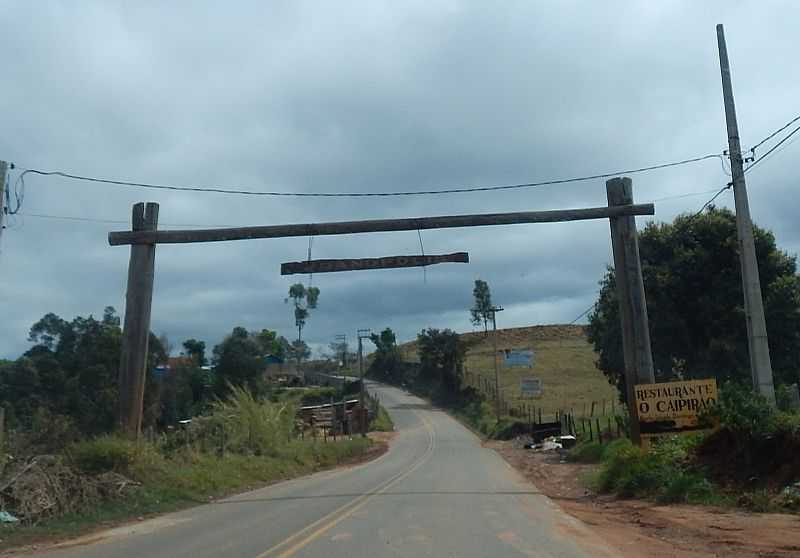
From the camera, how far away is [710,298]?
31.5m

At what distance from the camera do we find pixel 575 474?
28.9 metres

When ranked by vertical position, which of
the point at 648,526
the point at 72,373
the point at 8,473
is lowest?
the point at 648,526

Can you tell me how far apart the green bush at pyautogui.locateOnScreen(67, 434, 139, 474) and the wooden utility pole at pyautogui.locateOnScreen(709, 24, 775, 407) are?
1403 centimetres

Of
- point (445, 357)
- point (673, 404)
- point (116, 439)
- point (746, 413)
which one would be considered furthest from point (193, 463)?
point (445, 357)

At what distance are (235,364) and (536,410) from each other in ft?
112

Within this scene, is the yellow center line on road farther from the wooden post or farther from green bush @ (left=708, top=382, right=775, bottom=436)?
green bush @ (left=708, top=382, right=775, bottom=436)

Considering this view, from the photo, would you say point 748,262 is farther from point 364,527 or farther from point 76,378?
point 76,378

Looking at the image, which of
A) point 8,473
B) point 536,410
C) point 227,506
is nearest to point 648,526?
point 227,506

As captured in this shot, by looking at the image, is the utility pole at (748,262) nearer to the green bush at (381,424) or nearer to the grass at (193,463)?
the grass at (193,463)

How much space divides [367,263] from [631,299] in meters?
6.65

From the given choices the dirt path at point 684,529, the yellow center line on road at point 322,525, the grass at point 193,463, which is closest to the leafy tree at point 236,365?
the grass at point 193,463

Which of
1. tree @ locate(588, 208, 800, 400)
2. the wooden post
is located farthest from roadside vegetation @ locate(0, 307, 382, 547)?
tree @ locate(588, 208, 800, 400)

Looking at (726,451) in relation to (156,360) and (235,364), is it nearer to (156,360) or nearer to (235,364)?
(156,360)

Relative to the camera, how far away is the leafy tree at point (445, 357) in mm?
103438
